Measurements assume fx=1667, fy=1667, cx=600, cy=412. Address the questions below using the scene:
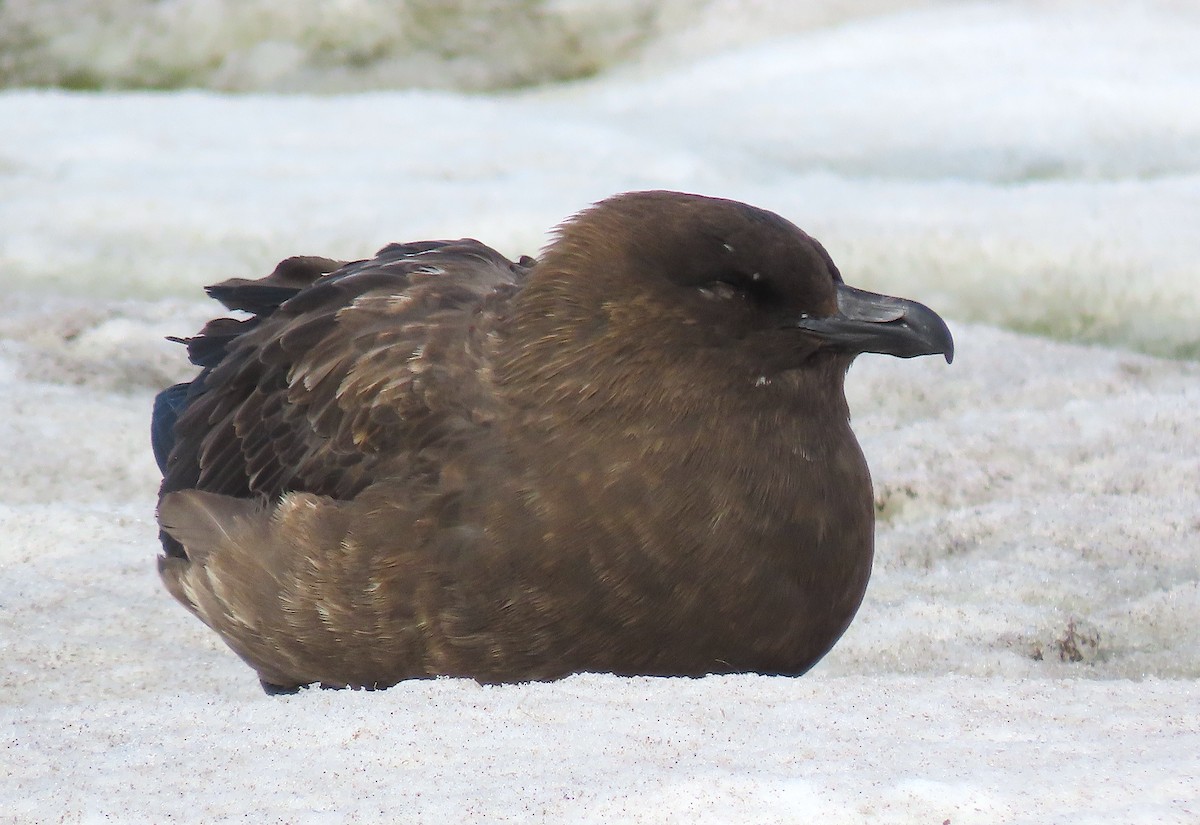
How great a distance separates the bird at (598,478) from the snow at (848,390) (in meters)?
0.26

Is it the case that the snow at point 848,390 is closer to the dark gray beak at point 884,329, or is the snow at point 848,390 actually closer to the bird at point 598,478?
the bird at point 598,478

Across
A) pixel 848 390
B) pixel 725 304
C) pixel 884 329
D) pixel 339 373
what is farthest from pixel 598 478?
pixel 848 390

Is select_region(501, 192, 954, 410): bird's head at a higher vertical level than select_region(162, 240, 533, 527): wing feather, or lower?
higher

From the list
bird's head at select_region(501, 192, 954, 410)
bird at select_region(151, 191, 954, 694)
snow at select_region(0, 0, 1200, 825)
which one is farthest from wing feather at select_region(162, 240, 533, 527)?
snow at select_region(0, 0, 1200, 825)

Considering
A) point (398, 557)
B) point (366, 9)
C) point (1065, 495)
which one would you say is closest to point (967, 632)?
point (1065, 495)

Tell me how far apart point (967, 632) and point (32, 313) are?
3.83 m

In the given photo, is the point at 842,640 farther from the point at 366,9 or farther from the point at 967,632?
the point at 366,9

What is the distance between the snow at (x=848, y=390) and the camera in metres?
2.47

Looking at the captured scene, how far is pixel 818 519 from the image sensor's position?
337 centimetres

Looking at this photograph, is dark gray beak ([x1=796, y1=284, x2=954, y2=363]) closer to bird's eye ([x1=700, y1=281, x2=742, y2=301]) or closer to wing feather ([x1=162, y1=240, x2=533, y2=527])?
bird's eye ([x1=700, y1=281, x2=742, y2=301])

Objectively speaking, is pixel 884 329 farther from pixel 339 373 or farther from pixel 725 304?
pixel 339 373

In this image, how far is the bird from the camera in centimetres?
325

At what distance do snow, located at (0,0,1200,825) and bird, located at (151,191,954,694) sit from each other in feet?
0.85

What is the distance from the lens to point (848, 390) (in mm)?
5695
